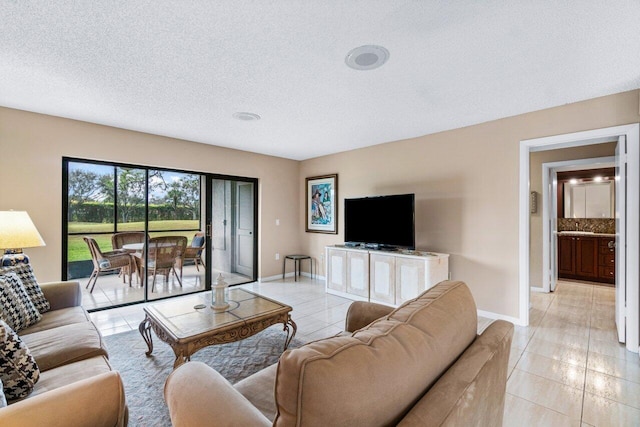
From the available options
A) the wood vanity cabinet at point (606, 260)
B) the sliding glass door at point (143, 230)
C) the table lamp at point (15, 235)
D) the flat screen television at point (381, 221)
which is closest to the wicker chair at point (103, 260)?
the sliding glass door at point (143, 230)

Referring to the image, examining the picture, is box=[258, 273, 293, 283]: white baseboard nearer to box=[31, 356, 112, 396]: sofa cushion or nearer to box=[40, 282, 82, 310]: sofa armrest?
box=[40, 282, 82, 310]: sofa armrest

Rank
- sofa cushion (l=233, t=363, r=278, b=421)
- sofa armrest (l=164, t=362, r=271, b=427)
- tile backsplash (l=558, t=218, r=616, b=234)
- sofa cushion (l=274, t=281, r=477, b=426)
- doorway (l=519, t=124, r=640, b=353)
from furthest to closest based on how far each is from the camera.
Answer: tile backsplash (l=558, t=218, r=616, b=234), doorway (l=519, t=124, r=640, b=353), sofa cushion (l=233, t=363, r=278, b=421), sofa armrest (l=164, t=362, r=271, b=427), sofa cushion (l=274, t=281, r=477, b=426)

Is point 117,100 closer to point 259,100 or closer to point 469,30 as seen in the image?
point 259,100

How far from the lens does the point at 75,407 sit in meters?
1.07

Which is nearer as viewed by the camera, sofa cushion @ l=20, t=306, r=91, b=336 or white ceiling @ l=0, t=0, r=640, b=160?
white ceiling @ l=0, t=0, r=640, b=160

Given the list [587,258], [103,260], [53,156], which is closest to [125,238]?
[103,260]

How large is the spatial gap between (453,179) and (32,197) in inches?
193

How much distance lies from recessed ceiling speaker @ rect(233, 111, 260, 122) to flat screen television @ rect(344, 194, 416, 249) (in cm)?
188

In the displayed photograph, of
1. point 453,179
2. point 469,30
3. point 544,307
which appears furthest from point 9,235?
point 544,307

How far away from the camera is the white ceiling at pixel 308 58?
5.42ft

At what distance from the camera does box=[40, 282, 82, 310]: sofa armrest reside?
238cm

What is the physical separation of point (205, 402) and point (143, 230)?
3738 mm

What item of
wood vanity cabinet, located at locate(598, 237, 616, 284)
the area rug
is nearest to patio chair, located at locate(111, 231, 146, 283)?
the area rug

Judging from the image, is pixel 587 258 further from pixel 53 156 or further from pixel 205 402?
pixel 53 156
